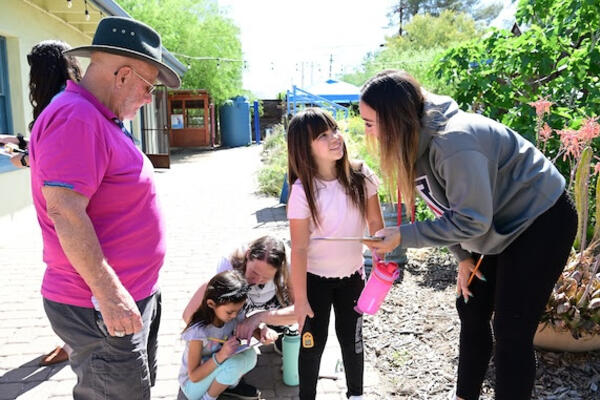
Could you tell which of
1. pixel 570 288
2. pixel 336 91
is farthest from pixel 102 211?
pixel 336 91

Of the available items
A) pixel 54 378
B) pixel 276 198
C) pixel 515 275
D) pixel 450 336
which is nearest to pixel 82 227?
pixel 515 275

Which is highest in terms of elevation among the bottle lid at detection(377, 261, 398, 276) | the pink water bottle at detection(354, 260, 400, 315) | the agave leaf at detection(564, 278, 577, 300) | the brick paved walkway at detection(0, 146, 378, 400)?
→ the bottle lid at detection(377, 261, 398, 276)

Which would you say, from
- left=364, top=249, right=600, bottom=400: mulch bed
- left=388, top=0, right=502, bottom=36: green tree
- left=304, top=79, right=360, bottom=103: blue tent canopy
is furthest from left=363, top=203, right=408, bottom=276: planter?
left=388, top=0, right=502, bottom=36: green tree

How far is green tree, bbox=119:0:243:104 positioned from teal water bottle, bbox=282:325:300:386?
15.8 m

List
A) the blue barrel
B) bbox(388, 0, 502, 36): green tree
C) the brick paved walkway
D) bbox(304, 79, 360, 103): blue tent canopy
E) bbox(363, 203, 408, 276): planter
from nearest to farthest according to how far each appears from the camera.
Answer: the brick paved walkway, bbox(363, 203, 408, 276): planter, bbox(304, 79, 360, 103): blue tent canopy, the blue barrel, bbox(388, 0, 502, 36): green tree

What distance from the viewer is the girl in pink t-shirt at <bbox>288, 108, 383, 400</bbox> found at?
244 cm

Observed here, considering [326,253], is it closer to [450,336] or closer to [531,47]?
[450,336]

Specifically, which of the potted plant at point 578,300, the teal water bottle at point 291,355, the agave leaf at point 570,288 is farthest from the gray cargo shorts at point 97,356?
the agave leaf at point 570,288

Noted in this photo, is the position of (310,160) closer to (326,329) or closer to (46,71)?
(326,329)

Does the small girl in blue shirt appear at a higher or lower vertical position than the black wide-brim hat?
lower

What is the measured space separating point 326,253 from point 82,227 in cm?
124

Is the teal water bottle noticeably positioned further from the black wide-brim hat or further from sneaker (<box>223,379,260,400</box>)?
the black wide-brim hat

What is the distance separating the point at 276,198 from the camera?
9.85m

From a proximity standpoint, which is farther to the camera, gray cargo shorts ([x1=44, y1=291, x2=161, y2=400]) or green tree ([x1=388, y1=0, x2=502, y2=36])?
green tree ([x1=388, y1=0, x2=502, y2=36])
